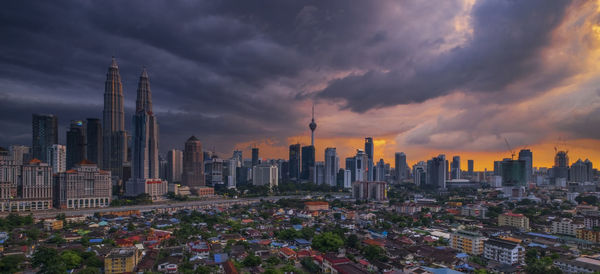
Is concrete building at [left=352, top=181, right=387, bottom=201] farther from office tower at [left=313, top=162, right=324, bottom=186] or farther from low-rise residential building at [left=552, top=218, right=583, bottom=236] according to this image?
office tower at [left=313, top=162, right=324, bottom=186]

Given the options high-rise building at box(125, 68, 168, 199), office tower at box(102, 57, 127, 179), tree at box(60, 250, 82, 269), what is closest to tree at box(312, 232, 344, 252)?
tree at box(60, 250, 82, 269)

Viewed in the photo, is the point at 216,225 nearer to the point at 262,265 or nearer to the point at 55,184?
the point at 262,265

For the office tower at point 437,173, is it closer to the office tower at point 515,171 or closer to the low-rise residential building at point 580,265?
the office tower at point 515,171

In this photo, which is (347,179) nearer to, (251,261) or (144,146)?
(144,146)

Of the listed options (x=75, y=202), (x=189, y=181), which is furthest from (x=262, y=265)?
(x=189, y=181)

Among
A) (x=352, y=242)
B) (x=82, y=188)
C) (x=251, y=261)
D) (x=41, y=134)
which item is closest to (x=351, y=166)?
(x=82, y=188)
